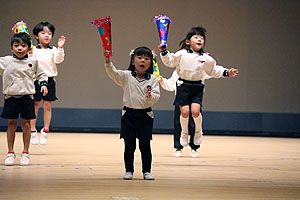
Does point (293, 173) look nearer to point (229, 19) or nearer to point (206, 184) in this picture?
point (206, 184)

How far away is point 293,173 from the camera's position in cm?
511

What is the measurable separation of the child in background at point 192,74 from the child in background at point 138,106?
1669 millimetres

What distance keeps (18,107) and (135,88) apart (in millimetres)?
1239

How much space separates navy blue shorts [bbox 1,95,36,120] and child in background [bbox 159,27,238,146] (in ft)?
5.22

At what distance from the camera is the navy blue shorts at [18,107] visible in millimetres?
5254

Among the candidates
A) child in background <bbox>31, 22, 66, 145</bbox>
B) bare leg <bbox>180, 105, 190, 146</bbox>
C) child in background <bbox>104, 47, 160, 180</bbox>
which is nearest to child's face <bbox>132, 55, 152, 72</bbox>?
child in background <bbox>104, 47, 160, 180</bbox>

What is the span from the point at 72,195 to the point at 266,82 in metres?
8.12

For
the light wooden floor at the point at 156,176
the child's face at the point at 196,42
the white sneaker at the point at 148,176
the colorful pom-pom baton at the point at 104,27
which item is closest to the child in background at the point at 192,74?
the child's face at the point at 196,42

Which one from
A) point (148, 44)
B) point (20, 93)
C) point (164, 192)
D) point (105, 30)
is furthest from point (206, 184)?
point (148, 44)

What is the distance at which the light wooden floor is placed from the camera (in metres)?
3.71

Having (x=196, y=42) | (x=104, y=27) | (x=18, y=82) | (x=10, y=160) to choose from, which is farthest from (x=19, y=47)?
(x=196, y=42)

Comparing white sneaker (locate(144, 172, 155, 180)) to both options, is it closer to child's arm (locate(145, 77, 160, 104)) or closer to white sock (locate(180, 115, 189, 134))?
child's arm (locate(145, 77, 160, 104))

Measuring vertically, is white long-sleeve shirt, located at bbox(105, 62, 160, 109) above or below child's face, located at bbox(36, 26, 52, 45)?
below

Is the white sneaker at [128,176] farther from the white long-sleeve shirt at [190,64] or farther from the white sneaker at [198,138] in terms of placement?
the white sneaker at [198,138]
